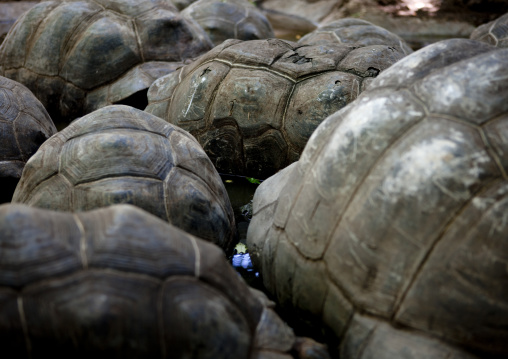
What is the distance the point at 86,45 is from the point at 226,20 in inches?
75.0

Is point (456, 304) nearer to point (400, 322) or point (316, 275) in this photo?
point (400, 322)

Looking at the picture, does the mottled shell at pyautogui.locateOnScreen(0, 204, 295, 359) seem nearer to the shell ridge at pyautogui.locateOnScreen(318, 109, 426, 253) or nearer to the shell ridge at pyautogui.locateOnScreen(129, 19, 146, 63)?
the shell ridge at pyautogui.locateOnScreen(318, 109, 426, 253)

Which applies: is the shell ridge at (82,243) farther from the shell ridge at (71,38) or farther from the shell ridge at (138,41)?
the shell ridge at (71,38)

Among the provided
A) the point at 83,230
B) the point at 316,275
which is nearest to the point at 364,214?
the point at 316,275

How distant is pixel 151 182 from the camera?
2805 mm

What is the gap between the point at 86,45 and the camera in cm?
516

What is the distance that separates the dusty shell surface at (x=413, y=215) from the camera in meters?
1.88

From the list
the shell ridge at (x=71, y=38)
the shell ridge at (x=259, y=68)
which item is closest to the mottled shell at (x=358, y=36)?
the shell ridge at (x=259, y=68)

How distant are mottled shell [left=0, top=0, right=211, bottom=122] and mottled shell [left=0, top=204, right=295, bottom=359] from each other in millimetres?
3538

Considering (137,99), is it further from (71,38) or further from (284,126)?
(284,126)

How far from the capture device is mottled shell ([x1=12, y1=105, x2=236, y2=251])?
Result: 273 centimetres

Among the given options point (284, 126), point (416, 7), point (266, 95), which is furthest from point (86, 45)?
point (416, 7)

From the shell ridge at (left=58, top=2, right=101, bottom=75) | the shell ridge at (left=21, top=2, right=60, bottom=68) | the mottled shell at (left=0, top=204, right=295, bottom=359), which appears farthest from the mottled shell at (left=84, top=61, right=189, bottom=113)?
the mottled shell at (left=0, top=204, right=295, bottom=359)

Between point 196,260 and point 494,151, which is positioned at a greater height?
point 494,151
